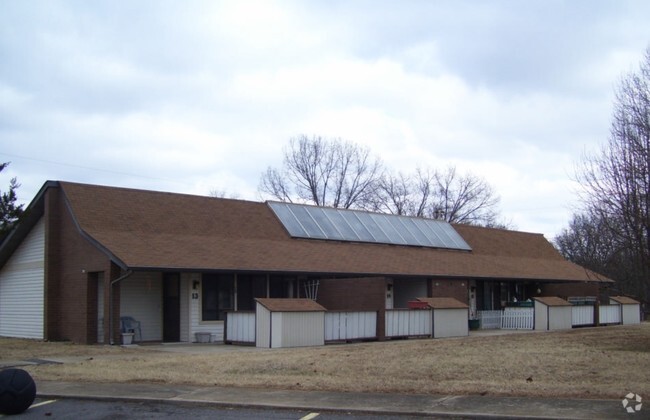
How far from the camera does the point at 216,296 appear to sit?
2750 cm

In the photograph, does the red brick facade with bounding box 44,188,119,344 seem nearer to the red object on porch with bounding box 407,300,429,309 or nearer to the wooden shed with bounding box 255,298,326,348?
the wooden shed with bounding box 255,298,326,348

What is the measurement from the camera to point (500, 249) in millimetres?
43062

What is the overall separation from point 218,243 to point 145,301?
11.8 feet

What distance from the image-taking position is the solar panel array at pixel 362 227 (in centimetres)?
3397

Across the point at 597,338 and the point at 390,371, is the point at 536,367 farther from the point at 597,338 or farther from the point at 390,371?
the point at 597,338

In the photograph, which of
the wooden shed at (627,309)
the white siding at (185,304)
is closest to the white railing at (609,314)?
the wooden shed at (627,309)

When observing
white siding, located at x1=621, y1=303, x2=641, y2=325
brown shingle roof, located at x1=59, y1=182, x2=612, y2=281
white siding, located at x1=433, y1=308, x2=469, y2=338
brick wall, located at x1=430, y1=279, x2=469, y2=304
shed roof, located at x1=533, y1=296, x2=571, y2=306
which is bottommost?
white siding, located at x1=621, y1=303, x2=641, y2=325

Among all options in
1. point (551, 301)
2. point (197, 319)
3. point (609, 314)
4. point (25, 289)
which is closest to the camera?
point (197, 319)

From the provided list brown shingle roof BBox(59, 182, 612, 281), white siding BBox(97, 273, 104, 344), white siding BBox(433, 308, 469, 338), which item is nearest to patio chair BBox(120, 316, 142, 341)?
white siding BBox(97, 273, 104, 344)

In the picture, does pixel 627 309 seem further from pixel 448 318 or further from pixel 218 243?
pixel 218 243

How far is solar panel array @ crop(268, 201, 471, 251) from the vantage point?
111ft

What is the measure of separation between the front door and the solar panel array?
7.07 meters

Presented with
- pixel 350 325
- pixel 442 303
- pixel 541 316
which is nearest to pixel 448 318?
pixel 442 303

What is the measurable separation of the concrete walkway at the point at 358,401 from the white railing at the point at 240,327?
10.1 m
